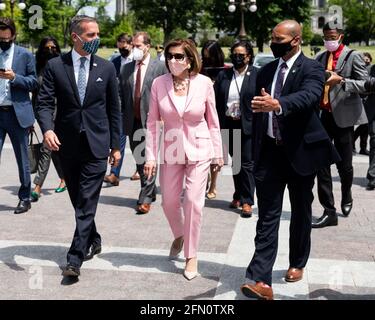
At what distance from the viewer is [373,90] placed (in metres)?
4.67

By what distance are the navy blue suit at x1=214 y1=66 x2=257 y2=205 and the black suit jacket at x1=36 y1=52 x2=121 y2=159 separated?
7.51ft

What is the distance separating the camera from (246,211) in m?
6.84

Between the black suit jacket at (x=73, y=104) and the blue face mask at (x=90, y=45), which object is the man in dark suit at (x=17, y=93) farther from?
the blue face mask at (x=90, y=45)

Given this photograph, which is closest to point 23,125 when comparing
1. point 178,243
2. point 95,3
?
point 178,243

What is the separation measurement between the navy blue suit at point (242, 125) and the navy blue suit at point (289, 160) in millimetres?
2380

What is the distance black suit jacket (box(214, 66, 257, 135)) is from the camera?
693 cm

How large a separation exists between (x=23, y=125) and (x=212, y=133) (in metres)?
2.61

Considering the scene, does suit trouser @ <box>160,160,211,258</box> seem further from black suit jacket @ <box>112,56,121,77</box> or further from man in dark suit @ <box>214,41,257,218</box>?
black suit jacket @ <box>112,56,121,77</box>

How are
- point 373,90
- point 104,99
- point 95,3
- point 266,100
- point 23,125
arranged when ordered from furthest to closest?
point 95,3, point 23,125, point 104,99, point 373,90, point 266,100

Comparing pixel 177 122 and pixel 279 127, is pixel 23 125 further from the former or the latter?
pixel 279 127

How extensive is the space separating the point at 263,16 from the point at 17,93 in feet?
171

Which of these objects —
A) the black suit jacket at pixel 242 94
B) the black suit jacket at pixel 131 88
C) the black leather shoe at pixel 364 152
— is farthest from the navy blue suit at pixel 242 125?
the black leather shoe at pixel 364 152

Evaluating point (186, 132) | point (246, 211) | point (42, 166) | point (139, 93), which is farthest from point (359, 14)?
point (186, 132)

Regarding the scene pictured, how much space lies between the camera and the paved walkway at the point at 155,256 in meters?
4.48
